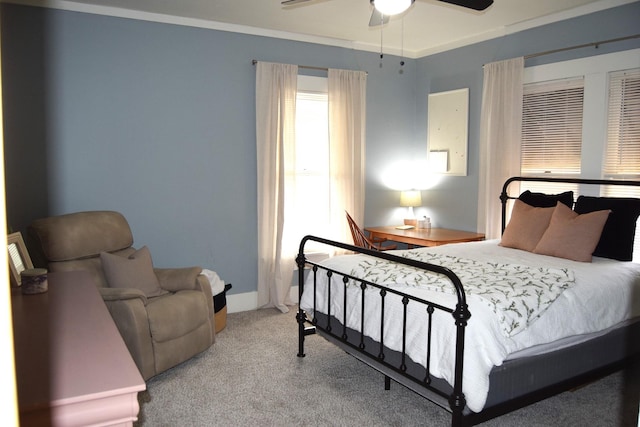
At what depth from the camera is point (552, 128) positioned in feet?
14.5

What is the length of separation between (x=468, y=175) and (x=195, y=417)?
3479 millimetres

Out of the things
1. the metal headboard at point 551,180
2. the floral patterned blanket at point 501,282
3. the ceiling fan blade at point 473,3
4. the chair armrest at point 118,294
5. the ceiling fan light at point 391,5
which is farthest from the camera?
the metal headboard at point 551,180

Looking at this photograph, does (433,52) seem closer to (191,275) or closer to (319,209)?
(319,209)

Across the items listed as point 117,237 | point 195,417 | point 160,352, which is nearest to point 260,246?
point 117,237

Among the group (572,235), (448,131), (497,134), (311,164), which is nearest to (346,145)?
(311,164)

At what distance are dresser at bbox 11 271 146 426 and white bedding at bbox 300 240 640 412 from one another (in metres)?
1.55

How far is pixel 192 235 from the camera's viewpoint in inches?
179

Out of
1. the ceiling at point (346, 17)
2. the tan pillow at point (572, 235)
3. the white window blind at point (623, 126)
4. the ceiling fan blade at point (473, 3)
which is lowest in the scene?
the tan pillow at point (572, 235)

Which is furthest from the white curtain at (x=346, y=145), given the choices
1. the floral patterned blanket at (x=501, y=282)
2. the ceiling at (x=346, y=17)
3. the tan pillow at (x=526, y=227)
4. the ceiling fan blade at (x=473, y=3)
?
the ceiling fan blade at (x=473, y=3)

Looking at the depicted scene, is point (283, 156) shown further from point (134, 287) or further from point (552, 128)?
point (552, 128)

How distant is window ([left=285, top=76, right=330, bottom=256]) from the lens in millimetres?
4984

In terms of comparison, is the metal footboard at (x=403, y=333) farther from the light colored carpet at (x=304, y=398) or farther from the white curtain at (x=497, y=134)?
the white curtain at (x=497, y=134)

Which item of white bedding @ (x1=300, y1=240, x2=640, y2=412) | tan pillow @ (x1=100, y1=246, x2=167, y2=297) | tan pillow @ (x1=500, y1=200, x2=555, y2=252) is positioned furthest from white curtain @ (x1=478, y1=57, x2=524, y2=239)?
tan pillow @ (x1=100, y1=246, x2=167, y2=297)

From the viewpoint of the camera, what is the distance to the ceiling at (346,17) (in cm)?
397
